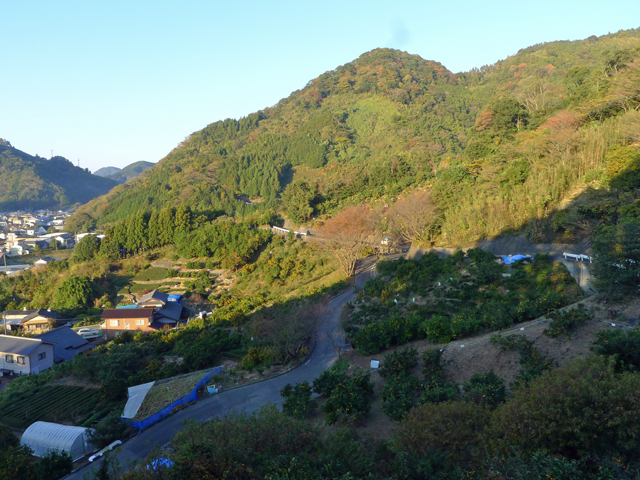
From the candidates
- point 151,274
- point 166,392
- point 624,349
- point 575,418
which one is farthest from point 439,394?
point 151,274

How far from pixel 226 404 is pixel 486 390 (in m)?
6.45

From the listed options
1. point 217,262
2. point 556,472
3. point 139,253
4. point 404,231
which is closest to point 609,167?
point 404,231

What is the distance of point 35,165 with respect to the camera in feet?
351

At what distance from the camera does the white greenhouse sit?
9742mm

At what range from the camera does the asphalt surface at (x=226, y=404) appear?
9.04 meters

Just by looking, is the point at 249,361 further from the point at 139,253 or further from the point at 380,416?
the point at 139,253

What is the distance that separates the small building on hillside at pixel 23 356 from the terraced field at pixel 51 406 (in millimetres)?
3911

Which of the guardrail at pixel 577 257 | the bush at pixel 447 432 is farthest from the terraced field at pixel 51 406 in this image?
the guardrail at pixel 577 257

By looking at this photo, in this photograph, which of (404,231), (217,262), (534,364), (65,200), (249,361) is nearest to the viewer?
(534,364)

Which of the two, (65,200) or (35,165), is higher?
(35,165)

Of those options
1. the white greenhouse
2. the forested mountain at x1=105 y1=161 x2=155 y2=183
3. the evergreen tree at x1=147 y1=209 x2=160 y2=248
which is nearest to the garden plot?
the white greenhouse

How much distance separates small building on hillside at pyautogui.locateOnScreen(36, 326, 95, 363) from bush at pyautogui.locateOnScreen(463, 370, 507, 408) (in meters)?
18.4

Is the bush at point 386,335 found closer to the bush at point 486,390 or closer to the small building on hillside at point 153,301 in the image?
the bush at point 486,390

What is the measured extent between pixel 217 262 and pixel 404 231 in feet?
46.3
